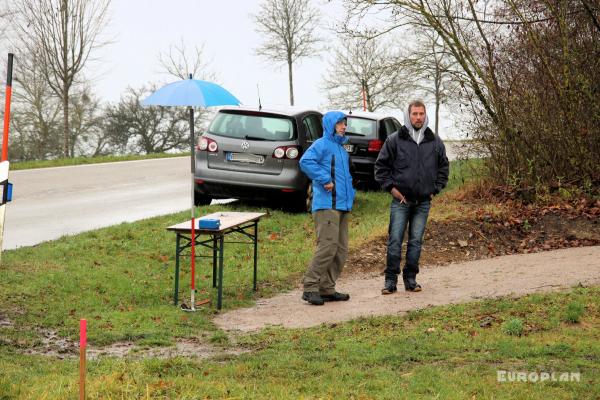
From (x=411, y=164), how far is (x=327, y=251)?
1278 mm

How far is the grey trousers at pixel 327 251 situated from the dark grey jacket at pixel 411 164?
2.10 feet

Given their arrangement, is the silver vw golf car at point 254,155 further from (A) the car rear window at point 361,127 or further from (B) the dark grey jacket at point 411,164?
(B) the dark grey jacket at point 411,164

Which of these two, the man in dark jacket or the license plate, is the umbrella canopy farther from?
the license plate

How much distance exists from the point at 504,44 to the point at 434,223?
4.16 m

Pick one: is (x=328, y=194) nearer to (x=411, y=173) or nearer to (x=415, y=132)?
(x=411, y=173)

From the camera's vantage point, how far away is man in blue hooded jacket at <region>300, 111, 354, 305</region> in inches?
372

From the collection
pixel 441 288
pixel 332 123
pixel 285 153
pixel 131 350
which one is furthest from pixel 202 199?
pixel 131 350

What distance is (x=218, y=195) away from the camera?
1579 cm

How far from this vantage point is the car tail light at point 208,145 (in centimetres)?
1539

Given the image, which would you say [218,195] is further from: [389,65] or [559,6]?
[559,6]

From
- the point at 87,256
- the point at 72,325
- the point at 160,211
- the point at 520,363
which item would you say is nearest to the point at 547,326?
the point at 520,363

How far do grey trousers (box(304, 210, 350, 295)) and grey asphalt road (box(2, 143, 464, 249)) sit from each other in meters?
5.21

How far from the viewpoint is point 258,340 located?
813 centimetres

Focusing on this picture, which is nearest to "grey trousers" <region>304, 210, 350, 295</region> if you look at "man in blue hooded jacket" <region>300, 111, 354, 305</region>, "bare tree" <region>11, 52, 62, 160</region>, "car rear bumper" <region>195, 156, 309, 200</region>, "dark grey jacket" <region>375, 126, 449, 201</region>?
"man in blue hooded jacket" <region>300, 111, 354, 305</region>
